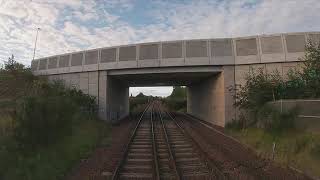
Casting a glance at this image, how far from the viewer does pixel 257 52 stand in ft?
91.8

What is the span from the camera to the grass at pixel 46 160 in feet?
35.3

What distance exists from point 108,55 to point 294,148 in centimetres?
2167

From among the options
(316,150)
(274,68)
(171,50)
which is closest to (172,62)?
(171,50)

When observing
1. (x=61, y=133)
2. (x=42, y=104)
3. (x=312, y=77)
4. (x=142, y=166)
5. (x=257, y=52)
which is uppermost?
(x=257, y=52)

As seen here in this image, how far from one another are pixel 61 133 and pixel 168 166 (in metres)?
5.10

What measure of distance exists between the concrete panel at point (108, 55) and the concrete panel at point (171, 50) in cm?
456

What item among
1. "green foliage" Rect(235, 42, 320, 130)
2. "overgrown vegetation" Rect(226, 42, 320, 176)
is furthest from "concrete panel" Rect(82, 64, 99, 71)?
"green foliage" Rect(235, 42, 320, 130)

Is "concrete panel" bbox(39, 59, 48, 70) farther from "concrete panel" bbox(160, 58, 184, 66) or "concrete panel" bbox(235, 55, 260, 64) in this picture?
"concrete panel" bbox(235, 55, 260, 64)

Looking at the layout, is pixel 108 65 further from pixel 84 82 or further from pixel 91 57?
pixel 84 82

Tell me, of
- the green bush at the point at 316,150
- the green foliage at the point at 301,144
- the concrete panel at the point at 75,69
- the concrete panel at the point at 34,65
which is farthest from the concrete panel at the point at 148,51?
the green bush at the point at 316,150

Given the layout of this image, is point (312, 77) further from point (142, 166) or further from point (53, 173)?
point (53, 173)

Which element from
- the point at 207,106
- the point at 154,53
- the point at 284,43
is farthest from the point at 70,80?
the point at 284,43

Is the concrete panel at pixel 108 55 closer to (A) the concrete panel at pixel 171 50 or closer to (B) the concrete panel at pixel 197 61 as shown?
(A) the concrete panel at pixel 171 50

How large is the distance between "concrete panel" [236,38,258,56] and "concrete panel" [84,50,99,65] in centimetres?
1236
